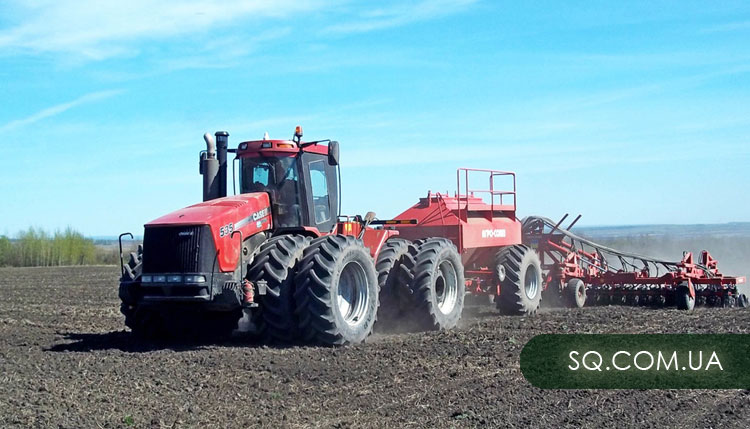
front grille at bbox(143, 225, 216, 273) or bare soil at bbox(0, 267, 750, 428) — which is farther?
front grille at bbox(143, 225, 216, 273)

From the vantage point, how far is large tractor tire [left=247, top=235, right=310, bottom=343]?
974cm

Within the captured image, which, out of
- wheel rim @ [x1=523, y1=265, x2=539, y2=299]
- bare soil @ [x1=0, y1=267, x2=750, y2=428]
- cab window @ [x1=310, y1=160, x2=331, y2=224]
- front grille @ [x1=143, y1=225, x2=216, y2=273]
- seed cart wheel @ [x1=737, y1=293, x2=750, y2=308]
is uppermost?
cab window @ [x1=310, y1=160, x2=331, y2=224]

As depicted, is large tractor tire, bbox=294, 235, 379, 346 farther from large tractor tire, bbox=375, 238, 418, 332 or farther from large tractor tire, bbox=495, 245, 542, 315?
large tractor tire, bbox=495, 245, 542, 315

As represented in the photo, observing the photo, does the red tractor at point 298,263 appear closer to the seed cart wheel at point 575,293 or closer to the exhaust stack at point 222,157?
the exhaust stack at point 222,157

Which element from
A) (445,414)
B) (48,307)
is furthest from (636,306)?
(48,307)

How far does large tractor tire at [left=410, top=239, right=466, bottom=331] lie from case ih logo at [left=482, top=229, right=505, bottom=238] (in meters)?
1.92

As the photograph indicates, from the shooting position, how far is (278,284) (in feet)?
31.9

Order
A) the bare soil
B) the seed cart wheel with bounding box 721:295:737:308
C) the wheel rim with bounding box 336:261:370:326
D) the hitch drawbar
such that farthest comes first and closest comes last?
the seed cart wheel with bounding box 721:295:737:308, the wheel rim with bounding box 336:261:370:326, the hitch drawbar, the bare soil

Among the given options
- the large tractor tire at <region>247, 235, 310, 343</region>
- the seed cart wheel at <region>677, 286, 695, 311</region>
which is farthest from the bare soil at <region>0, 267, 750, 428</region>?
the seed cart wheel at <region>677, 286, 695, 311</region>

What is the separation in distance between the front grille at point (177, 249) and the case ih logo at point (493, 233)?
258 inches

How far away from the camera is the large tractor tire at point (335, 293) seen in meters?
9.70

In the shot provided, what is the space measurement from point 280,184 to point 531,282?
21.1 ft

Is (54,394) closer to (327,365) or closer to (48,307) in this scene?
(327,365)

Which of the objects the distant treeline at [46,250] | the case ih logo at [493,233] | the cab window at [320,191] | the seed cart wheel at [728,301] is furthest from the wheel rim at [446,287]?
the distant treeline at [46,250]
